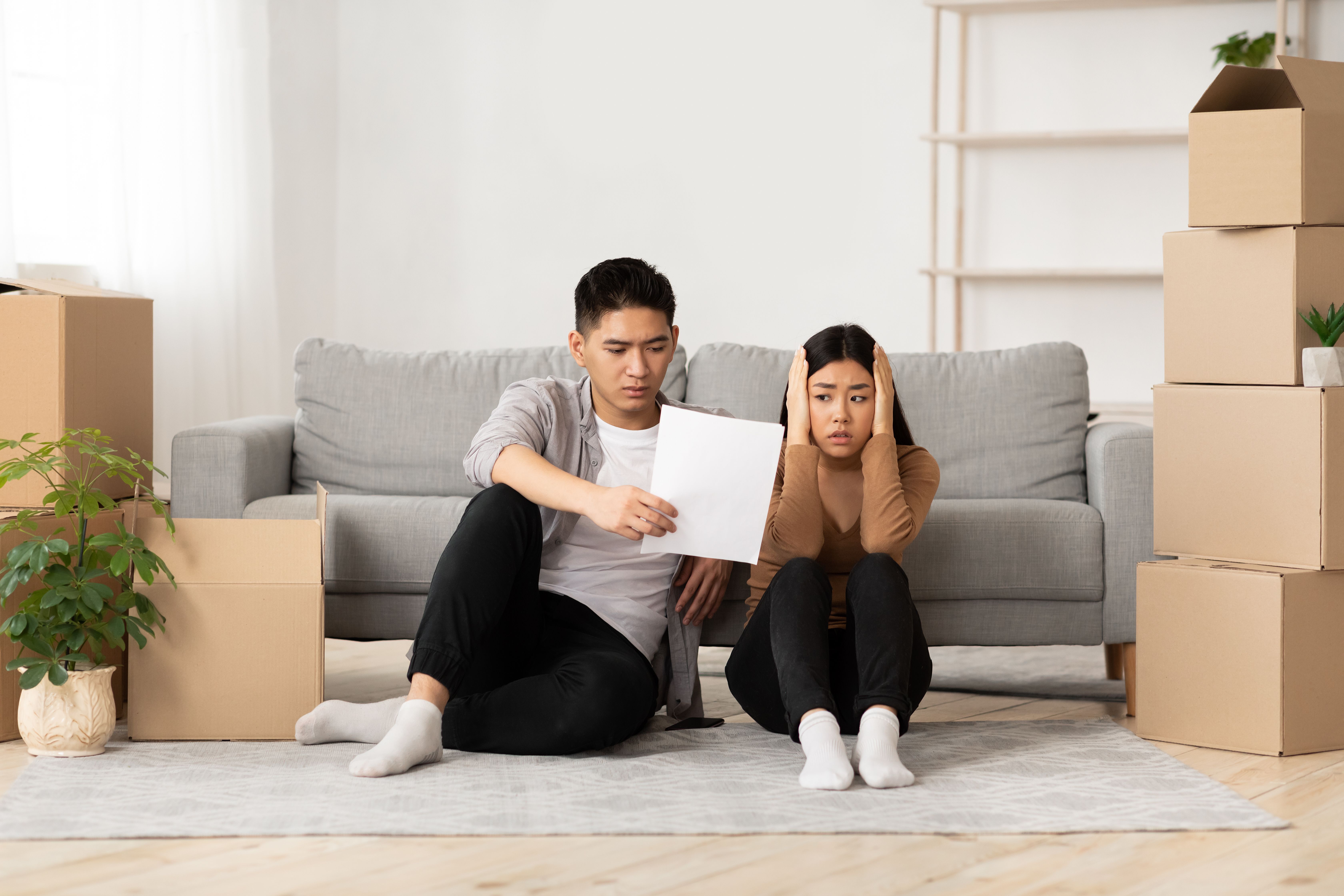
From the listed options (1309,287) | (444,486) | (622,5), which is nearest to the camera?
(1309,287)

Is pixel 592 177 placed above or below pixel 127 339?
above

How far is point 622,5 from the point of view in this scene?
3.87m

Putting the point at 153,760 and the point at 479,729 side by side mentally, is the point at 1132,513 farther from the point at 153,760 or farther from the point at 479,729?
the point at 153,760

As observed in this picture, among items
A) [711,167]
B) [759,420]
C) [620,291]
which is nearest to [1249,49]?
[711,167]

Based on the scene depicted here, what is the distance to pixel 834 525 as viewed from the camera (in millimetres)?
1931

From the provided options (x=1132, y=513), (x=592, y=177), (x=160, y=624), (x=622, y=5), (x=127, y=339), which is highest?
(x=622, y=5)

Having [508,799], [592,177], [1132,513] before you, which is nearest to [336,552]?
[508,799]

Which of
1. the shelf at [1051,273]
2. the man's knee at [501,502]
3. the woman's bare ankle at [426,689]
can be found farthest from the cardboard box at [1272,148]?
the shelf at [1051,273]

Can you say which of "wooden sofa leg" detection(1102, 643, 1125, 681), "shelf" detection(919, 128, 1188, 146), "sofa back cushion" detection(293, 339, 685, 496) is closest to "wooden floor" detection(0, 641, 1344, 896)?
"wooden sofa leg" detection(1102, 643, 1125, 681)

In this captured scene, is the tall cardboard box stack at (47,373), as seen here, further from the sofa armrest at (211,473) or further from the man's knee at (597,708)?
the man's knee at (597,708)

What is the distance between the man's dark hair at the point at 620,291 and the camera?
182 centimetres

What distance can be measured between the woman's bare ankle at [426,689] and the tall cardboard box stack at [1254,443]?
108 cm

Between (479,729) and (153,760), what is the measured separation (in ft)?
1.52

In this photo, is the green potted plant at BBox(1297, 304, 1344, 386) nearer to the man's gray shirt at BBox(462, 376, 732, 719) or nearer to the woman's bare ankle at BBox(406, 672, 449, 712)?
the man's gray shirt at BBox(462, 376, 732, 719)
